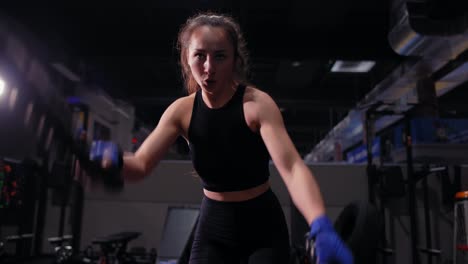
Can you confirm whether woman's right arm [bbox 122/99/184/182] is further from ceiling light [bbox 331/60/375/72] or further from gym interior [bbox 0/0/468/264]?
ceiling light [bbox 331/60/375/72]

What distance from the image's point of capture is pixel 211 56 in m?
1.20

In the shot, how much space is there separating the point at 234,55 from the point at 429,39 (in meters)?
4.04

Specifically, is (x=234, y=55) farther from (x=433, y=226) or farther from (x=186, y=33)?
(x=433, y=226)

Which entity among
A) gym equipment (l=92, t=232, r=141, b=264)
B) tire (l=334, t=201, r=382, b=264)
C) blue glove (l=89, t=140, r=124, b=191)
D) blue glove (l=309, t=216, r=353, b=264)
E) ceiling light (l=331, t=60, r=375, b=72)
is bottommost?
gym equipment (l=92, t=232, r=141, b=264)

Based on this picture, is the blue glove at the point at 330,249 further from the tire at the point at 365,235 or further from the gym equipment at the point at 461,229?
the gym equipment at the point at 461,229

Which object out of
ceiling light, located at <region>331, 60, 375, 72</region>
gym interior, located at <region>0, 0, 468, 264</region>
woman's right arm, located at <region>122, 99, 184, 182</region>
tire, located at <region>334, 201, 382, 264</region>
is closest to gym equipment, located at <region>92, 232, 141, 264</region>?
gym interior, located at <region>0, 0, 468, 264</region>

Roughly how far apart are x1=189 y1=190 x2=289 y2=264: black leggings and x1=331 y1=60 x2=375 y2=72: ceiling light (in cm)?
627

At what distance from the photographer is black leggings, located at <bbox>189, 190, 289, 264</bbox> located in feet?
3.93

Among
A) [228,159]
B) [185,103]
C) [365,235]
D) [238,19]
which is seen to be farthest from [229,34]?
[238,19]

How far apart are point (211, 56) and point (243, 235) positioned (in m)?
0.53

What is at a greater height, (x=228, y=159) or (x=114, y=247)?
(x=228, y=159)

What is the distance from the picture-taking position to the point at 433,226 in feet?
15.1

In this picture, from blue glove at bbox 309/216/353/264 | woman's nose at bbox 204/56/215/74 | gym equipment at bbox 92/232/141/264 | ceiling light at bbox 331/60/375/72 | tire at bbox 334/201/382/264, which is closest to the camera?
blue glove at bbox 309/216/353/264

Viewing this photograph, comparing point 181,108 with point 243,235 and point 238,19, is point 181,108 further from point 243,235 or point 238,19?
point 238,19
